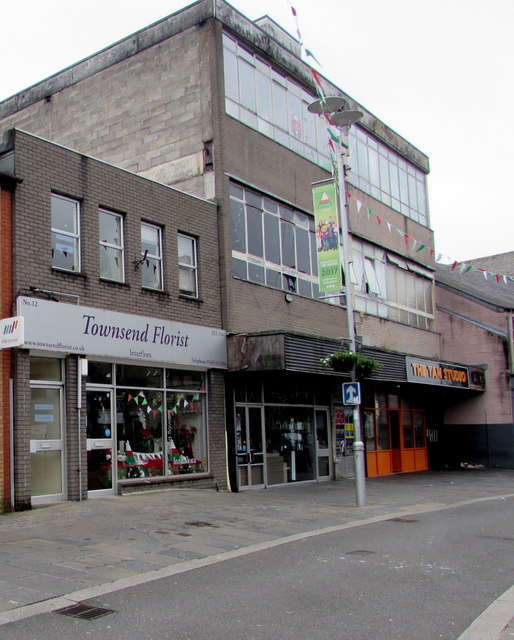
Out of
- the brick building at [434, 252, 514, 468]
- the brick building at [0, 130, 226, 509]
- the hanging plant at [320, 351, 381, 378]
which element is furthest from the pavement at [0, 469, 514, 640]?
the brick building at [434, 252, 514, 468]

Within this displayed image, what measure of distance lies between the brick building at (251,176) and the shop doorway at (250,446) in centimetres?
3

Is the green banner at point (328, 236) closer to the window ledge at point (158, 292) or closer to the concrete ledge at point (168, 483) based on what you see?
the window ledge at point (158, 292)

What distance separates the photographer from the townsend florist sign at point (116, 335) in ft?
42.1

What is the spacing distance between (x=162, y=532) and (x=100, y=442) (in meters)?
3.69

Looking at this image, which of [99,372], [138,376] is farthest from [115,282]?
[138,376]

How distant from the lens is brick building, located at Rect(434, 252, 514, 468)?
1061 inches

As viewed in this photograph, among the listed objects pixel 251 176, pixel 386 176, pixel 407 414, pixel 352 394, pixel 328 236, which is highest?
pixel 386 176

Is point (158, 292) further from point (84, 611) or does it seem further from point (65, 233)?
point (84, 611)

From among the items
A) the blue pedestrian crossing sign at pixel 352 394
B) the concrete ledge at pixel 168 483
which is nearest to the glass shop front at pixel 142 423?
the concrete ledge at pixel 168 483

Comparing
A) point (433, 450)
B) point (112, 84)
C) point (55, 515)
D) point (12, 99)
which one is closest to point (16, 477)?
point (55, 515)

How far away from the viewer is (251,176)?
18500 mm

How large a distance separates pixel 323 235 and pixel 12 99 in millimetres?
11015

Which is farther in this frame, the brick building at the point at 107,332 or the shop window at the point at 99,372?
the shop window at the point at 99,372

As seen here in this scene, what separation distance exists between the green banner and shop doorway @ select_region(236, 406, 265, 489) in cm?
365
